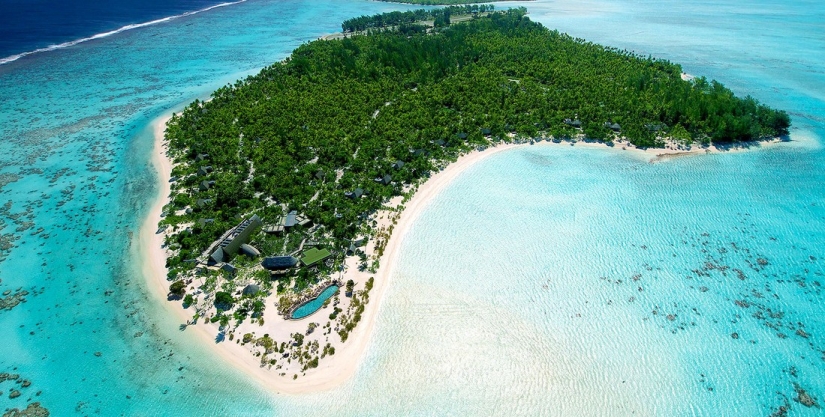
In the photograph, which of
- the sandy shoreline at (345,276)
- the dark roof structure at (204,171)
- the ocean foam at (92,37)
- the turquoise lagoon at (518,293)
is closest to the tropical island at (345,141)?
the dark roof structure at (204,171)

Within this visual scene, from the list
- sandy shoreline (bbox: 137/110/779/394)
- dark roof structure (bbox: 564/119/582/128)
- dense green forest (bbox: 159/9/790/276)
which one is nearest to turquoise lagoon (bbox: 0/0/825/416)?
sandy shoreline (bbox: 137/110/779/394)

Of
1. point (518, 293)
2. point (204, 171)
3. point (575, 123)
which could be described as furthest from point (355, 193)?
point (575, 123)

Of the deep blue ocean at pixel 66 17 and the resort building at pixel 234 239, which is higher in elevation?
the deep blue ocean at pixel 66 17

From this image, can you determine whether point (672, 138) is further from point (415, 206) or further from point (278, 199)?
point (278, 199)

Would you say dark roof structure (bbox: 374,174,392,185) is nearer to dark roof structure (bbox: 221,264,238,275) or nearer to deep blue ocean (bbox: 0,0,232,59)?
dark roof structure (bbox: 221,264,238,275)

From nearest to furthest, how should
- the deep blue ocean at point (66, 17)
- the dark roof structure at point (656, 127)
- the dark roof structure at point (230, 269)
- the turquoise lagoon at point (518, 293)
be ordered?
1. the turquoise lagoon at point (518, 293)
2. the dark roof structure at point (230, 269)
3. the dark roof structure at point (656, 127)
4. the deep blue ocean at point (66, 17)

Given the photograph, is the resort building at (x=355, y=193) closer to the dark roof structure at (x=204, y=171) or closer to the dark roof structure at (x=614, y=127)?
the dark roof structure at (x=204, y=171)
